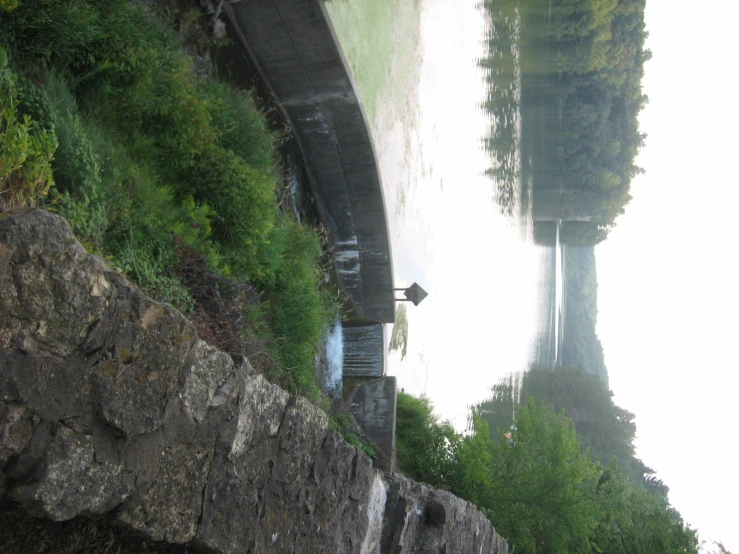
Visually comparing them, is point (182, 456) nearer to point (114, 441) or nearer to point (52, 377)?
point (114, 441)

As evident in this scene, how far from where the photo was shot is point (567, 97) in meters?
22.8

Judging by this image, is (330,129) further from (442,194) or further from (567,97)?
(567,97)

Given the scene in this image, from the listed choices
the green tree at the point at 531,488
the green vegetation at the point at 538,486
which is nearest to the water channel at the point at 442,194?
the green vegetation at the point at 538,486

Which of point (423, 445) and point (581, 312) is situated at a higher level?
point (581, 312)

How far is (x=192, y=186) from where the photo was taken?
20.3 ft

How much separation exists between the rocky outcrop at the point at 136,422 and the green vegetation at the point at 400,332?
8436 mm

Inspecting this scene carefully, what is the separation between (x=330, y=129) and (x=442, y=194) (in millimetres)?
7912

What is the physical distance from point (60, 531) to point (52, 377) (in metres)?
0.78

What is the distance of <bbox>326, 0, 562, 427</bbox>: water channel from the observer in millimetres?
11461

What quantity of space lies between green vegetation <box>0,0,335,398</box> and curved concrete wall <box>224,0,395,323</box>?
0.83 meters

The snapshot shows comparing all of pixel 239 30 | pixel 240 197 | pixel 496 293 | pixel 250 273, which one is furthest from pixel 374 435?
pixel 496 293

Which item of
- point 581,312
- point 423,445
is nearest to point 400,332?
point 423,445

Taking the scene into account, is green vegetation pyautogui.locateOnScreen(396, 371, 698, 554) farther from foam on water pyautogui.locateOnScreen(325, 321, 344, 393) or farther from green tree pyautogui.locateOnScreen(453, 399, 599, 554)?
foam on water pyautogui.locateOnScreen(325, 321, 344, 393)

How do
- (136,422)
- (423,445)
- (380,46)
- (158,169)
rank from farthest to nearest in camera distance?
(423,445) → (380,46) → (158,169) → (136,422)
